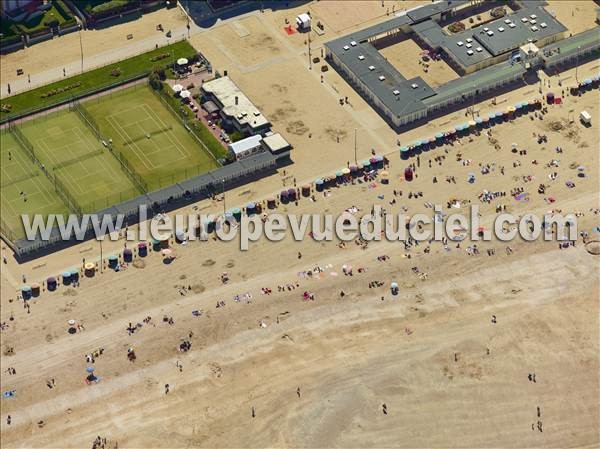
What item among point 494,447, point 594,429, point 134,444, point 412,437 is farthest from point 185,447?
point 594,429

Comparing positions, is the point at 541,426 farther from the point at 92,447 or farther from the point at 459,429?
the point at 92,447

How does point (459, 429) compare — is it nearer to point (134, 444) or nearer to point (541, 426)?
point (541, 426)

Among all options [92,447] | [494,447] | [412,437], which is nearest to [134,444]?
[92,447]

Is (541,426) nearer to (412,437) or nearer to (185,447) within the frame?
(412,437)

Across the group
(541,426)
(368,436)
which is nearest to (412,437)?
(368,436)

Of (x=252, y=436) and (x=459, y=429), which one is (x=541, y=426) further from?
(x=252, y=436)

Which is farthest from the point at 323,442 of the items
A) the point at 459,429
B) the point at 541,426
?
the point at 541,426
